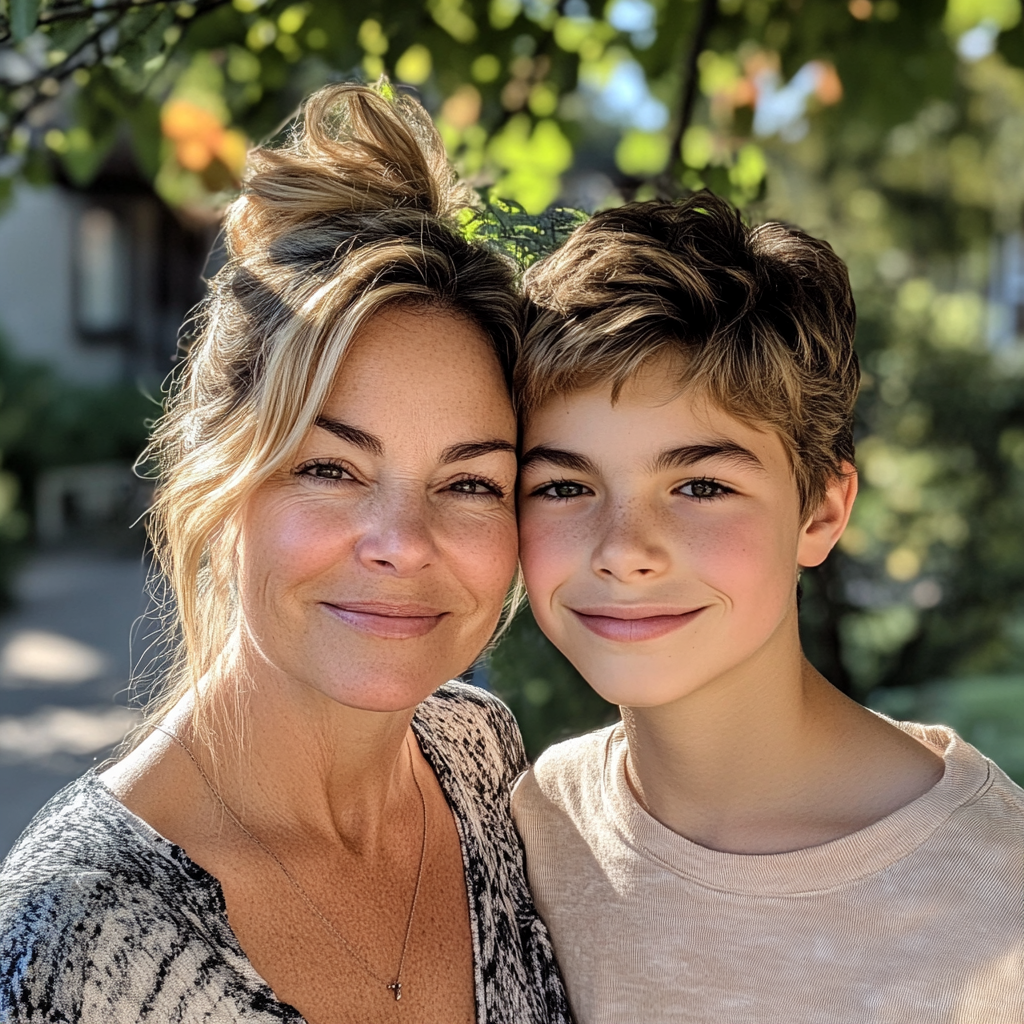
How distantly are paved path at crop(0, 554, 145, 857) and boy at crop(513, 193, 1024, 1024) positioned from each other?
3594mm

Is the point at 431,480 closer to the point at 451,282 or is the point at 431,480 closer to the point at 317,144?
the point at 451,282

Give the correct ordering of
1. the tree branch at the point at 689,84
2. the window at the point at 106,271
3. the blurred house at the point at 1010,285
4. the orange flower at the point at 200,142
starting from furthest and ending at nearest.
→ 1. the window at the point at 106,271
2. the blurred house at the point at 1010,285
3. the orange flower at the point at 200,142
4. the tree branch at the point at 689,84

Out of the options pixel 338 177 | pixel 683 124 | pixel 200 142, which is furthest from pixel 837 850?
pixel 200 142

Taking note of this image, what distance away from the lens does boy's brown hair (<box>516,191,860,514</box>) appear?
1930 mm

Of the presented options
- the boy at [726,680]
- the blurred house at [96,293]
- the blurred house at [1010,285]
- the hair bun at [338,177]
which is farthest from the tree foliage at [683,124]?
the blurred house at [1010,285]

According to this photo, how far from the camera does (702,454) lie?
1.91m

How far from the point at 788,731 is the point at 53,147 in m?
3.02

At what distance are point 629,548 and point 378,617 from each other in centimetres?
39

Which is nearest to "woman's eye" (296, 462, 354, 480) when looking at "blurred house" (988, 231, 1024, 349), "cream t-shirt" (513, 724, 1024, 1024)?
"cream t-shirt" (513, 724, 1024, 1024)

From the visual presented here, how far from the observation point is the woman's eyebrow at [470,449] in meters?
1.90

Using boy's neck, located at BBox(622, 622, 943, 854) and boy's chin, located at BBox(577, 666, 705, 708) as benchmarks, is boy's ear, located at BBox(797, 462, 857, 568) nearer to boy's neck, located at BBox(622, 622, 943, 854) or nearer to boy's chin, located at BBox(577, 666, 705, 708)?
boy's neck, located at BBox(622, 622, 943, 854)

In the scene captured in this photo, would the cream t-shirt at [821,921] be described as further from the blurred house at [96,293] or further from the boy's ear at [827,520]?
the blurred house at [96,293]

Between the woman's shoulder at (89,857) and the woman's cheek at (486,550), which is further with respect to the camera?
the woman's cheek at (486,550)

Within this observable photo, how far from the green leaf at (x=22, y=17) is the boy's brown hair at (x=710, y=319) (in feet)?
2.84
